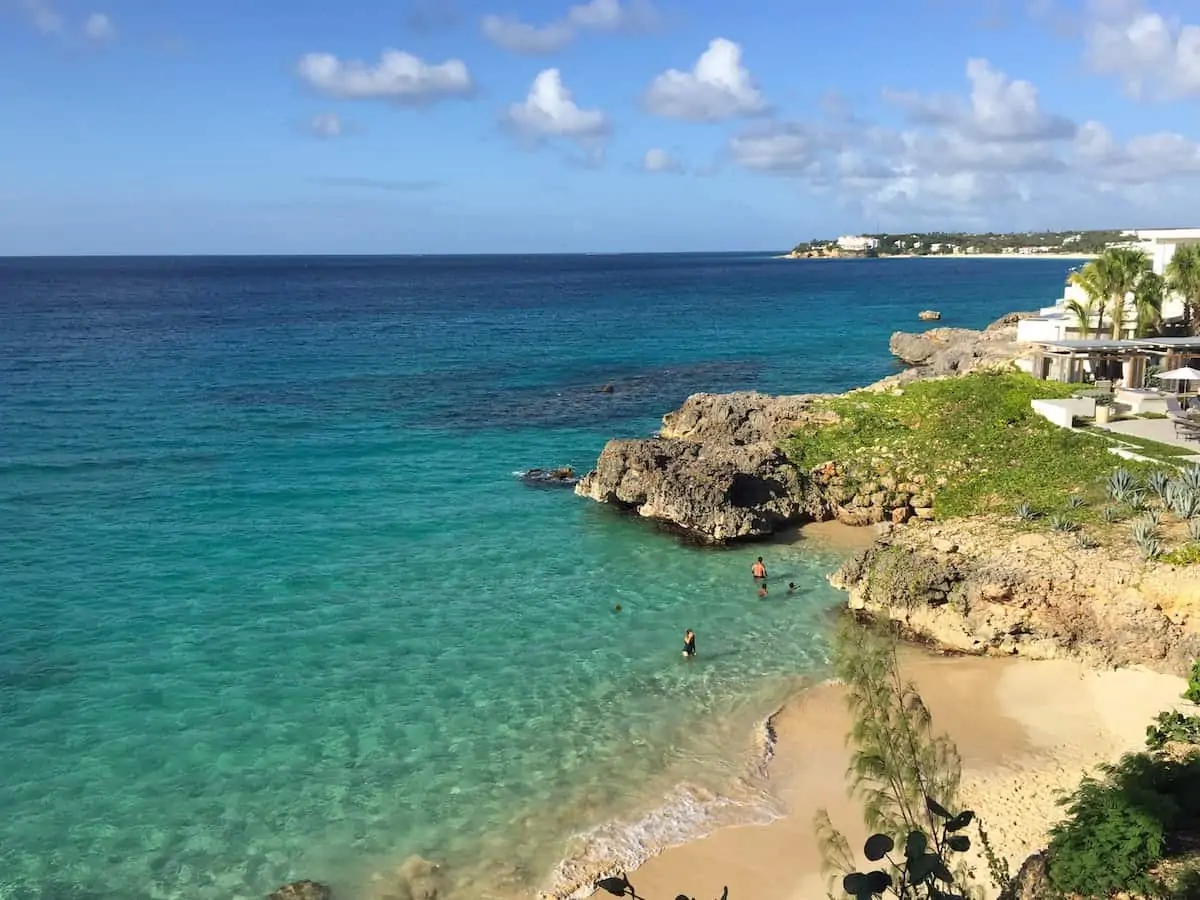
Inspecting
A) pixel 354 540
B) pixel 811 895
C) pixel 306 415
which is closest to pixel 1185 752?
pixel 811 895

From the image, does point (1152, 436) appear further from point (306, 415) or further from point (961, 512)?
point (306, 415)

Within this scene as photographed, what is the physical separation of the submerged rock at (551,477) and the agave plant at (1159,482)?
2178 centimetres

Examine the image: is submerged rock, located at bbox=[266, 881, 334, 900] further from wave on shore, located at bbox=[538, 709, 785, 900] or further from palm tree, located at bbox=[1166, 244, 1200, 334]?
palm tree, located at bbox=[1166, 244, 1200, 334]

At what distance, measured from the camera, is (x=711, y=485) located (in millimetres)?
34406

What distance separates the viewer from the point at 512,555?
3291cm

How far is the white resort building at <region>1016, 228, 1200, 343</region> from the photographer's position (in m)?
54.4

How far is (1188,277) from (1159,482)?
27.7 meters

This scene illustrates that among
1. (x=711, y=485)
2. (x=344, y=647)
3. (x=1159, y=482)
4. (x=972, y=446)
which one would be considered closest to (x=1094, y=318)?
(x=972, y=446)

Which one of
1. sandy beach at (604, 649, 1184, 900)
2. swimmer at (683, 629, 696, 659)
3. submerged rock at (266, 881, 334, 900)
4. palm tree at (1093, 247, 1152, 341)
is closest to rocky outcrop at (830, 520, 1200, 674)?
sandy beach at (604, 649, 1184, 900)

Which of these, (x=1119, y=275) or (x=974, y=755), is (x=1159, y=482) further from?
(x=1119, y=275)

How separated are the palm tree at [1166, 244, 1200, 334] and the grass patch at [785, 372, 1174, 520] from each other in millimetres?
13347

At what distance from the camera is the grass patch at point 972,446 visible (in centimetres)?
3130

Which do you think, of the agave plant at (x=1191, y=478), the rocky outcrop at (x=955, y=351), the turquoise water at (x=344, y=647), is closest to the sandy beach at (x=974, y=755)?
the turquoise water at (x=344, y=647)

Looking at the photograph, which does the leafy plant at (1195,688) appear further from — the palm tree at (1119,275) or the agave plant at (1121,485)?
the palm tree at (1119,275)
